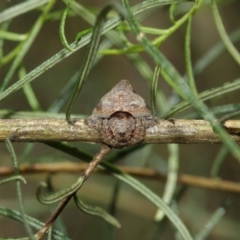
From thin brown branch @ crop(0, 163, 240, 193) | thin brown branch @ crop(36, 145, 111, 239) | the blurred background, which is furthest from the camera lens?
the blurred background

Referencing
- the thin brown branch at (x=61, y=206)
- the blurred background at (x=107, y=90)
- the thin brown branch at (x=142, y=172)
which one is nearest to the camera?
the thin brown branch at (x=61, y=206)

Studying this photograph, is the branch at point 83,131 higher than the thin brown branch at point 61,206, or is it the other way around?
the branch at point 83,131

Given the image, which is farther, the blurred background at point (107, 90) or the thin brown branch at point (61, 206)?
the blurred background at point (107, 90)

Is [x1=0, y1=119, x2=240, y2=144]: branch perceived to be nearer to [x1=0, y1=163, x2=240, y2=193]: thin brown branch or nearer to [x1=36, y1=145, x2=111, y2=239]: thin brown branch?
[x1=36, y1=145, x2=111, y2=239]: thin brown branch

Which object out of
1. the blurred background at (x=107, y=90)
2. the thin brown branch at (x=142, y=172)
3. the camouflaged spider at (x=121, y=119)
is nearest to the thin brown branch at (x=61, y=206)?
the camouflaged spider at (x=121, y=119)

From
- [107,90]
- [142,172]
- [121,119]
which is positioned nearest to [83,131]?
[121,119]

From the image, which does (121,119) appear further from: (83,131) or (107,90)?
(107,90)

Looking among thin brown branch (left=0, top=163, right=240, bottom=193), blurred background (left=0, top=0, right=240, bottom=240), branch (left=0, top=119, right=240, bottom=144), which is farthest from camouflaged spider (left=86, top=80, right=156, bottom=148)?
blurred background (left=0, top=0, right=240, bottom=240)

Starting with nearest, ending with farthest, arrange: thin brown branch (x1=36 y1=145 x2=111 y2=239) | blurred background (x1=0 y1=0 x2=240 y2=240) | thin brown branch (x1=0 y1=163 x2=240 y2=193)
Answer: thin brown branch (x1=36 y1=145 x2=111 y2=239)
thin brown branch (x1=0 y1=163 x2=240 y2=193)
blurred background (x1=0 y1=0 x2=240 y2=240)

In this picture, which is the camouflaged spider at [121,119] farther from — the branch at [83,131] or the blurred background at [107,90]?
the blurred background at [107,90]
